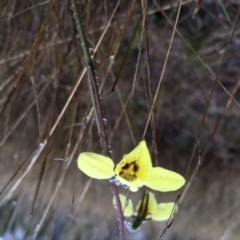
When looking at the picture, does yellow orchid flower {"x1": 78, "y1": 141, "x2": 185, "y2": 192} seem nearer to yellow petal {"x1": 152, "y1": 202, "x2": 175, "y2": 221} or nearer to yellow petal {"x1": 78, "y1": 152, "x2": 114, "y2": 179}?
yellow petal {"x1": 78, "y1": 152, "x2": 114, "y2": 179}

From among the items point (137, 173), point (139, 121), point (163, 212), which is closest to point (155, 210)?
point (163, 212)

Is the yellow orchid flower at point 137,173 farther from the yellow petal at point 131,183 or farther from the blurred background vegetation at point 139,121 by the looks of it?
the blurred background vegetation at point 139,121

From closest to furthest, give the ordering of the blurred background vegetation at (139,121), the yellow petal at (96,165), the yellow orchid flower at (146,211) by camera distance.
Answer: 1. the yellow petal at (96,165)
2. the yellow orchid flower at (146,211)
3. the blurred background vegetation at (139,121)

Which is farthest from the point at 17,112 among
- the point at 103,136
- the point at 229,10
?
the point at 103,136

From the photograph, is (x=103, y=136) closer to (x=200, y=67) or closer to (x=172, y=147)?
(x=200, y=67)

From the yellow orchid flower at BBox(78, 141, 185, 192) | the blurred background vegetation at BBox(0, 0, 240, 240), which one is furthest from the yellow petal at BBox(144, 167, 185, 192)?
the blurred background vegetation at BBox(0, 0, 240, 240)

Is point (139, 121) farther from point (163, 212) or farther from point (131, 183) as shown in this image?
point (131, 183)

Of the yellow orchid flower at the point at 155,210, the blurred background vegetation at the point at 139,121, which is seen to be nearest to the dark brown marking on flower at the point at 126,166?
the yellow orchid flower at the point at 155,210
